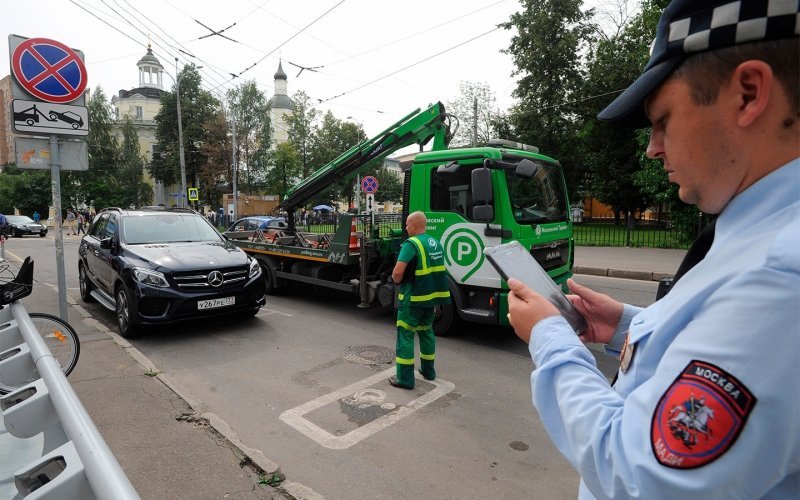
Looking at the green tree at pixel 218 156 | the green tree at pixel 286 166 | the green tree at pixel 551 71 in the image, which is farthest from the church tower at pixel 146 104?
the green tree at pixel 551 71

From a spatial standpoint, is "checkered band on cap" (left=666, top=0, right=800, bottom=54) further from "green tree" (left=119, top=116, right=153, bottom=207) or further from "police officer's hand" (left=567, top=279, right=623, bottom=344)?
"green tree" (left=119, top=116, right=153, bottom=207)

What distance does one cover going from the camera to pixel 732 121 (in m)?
0.80

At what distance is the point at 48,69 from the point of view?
5234mm

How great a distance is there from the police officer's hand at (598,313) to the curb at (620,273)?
1098 centimetres

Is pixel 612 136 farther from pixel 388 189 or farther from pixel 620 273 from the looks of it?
pixel 388 189

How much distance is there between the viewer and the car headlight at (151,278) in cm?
602

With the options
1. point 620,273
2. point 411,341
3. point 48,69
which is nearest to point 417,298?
point 411,341

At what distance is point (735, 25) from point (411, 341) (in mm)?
4069

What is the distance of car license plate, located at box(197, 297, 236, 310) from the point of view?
6.21 m

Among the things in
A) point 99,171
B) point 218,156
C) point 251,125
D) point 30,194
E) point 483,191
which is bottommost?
point 483,191

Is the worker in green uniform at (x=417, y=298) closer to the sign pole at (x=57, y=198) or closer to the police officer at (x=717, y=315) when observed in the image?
the police officer at (x=717, y=315)

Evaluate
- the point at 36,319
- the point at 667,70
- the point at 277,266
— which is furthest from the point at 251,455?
the point at 277,266

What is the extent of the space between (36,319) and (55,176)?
1960 mm

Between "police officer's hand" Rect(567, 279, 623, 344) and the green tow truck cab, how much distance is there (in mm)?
3095
